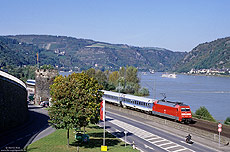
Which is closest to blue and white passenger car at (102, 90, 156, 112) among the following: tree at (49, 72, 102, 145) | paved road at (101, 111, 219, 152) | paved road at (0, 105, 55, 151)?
paved road at (101, 111, 219, 152)

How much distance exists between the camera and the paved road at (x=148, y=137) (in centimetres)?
3184

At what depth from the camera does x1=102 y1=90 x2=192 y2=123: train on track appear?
4353cm

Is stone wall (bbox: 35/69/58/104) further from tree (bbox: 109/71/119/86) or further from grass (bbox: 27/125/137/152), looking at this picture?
tree (bbox: 109/71/119/86)

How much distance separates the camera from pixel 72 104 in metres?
29.1

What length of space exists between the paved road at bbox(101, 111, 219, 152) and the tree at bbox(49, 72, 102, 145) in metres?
7.60

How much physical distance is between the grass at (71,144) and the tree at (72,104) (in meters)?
2.28

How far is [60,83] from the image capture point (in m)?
29.7

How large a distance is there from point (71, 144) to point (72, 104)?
5112 millimetres

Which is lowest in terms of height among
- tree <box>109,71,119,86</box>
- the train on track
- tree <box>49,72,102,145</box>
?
the train on track

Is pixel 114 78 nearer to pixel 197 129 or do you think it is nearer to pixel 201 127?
pixel 201 127

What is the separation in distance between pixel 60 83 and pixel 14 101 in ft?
42.9

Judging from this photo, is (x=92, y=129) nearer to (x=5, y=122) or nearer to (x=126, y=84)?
(x=5, y=122)

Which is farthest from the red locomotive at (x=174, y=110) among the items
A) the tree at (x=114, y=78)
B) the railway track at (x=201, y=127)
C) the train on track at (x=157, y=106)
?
the tree at (x=114, y=78)

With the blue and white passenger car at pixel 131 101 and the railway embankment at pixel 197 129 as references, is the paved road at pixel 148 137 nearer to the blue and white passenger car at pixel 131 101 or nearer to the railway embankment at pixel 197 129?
the railway embankment at pixel 197 129
